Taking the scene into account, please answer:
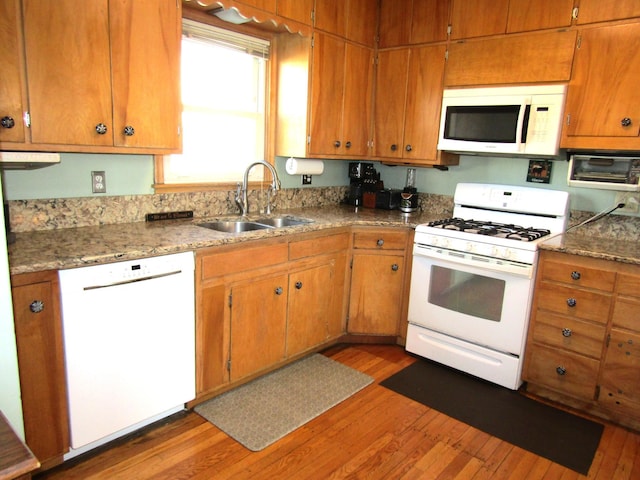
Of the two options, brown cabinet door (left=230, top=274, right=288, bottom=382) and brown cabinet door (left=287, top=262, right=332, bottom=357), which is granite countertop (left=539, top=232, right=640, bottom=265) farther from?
brown cabinet door (left=230, top=274, right=288, bottom=382)

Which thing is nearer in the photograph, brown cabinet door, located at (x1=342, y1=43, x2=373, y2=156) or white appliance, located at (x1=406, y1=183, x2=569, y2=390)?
white appliance, located at (x1=406, y1=183, x2=569, y2=390)

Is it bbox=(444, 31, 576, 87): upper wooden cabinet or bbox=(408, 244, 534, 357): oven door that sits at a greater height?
bbox=(444, 31, 576, 87): upper wooden cabinet

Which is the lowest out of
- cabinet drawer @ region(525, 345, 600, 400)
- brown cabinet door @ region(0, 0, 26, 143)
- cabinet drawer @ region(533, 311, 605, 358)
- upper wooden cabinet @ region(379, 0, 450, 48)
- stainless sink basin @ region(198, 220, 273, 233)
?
→ cabinet drawer @ region(525, 345, 600, 400)

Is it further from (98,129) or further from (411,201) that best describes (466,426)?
(98,129)

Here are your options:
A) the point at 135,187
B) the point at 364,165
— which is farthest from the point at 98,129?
the point at 364,165

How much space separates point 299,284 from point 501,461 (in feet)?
4.68

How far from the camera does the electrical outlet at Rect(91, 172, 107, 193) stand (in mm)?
2443

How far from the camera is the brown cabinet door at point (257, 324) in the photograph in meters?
2.54

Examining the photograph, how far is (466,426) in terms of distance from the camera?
2.45 metres

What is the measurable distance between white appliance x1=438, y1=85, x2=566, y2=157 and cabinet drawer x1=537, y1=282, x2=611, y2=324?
0.86 meters

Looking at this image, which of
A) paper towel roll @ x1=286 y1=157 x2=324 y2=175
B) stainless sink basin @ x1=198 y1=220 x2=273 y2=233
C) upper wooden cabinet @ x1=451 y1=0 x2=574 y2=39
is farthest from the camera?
paper towel roll @ x1=286 y1=157 x2=324 y2=175

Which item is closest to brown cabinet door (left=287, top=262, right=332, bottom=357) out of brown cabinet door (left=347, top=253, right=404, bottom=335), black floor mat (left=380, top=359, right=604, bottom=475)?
brown cabinet door (left=347, top=253, right=404, bottom=335)

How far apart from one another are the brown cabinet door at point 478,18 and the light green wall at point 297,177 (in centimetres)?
88

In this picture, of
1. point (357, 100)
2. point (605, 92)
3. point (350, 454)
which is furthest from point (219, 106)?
point (605, 92)
